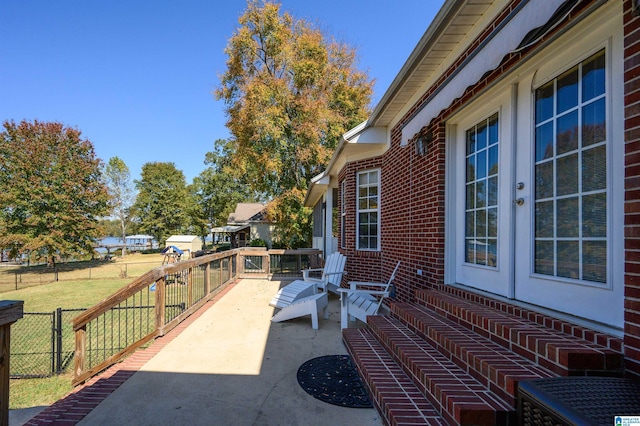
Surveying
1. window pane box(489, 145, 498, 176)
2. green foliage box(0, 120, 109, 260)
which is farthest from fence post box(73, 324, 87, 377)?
green foliage box(0, 120, 109, 260)

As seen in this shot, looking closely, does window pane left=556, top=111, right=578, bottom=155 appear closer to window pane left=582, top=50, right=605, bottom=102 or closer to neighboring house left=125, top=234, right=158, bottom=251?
window pane left=582, top=50, right=605, bottom=102

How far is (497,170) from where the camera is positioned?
2893 mm

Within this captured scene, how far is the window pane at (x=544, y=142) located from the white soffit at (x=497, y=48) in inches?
25.0

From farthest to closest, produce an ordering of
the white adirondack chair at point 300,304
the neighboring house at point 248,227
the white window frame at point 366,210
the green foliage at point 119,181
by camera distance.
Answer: the green foliage at point 119,181, the neighboring house at point 248,227, the white window frame at point 366,210, the white adirondack chair at point 300,304

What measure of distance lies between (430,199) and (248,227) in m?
21.7

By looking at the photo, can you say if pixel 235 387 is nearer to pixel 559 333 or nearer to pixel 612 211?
pixel 559 333

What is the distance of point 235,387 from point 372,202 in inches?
168

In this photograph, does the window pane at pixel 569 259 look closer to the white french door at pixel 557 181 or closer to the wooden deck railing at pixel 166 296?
the white french door at pixel 557 181

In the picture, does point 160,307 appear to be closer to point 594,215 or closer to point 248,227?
point 594,215

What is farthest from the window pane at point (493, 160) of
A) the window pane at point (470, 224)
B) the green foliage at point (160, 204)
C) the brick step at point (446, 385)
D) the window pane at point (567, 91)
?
the green foliage at point (160, 204)

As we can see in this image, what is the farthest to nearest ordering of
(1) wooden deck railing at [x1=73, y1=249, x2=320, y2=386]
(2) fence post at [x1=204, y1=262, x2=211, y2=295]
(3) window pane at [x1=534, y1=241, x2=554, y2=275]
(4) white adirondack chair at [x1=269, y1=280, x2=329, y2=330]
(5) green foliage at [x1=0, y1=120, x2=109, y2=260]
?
(5) green foliage at [x1=0, y1=120, x2=109, y2=260] < (2) fence post at [x1=204, y1=262, x2=211, y2=295] < (4) white adirondack chair at [x1=269, y1=280, x2=329, y2=330] < (1) wooden deck railing at [x1=73, y1=249, x2=320, y2=386] < (3) window pane at [x1=534, y1=241, x2=554, y2=275]

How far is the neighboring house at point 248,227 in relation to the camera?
2256cm

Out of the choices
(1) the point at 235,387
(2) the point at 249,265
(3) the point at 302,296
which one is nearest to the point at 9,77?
(2) the point at 249,265

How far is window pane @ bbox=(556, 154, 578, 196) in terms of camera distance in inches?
81.4
